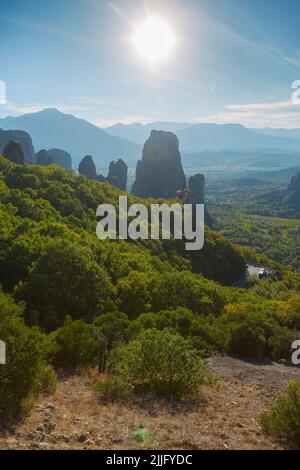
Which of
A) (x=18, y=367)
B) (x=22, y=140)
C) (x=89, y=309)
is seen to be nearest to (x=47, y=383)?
(x=18, y=367)

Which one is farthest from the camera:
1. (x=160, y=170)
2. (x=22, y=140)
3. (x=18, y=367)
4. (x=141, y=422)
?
(x=22, y=140)

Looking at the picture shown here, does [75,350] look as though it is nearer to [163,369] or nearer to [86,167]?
[163,369]

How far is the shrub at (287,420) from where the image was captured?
32.1 feet

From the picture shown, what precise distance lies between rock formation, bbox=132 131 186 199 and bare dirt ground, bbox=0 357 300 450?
132m

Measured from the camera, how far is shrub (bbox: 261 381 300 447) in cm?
980

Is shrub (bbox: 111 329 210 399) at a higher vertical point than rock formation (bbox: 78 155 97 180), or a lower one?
lower

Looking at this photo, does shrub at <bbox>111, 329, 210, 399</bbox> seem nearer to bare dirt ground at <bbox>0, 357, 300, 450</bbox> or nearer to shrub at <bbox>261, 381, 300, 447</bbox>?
bare dirt ground at <bbox>0, 357, 300, 450</bbox>

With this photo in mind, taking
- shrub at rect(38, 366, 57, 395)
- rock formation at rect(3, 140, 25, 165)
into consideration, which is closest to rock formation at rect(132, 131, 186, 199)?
rock formation at rect(3, 140, 25, 165)

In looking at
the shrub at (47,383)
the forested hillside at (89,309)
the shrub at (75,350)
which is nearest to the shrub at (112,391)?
the forested hillside at (89,309)

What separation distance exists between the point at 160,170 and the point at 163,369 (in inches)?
5579

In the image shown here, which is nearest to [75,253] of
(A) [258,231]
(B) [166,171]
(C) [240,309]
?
(C) [240,309]

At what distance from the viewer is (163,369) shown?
44.2 feet

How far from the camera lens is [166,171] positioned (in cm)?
15200

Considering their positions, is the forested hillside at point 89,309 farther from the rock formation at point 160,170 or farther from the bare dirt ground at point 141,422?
the rock formation at point 160,170
